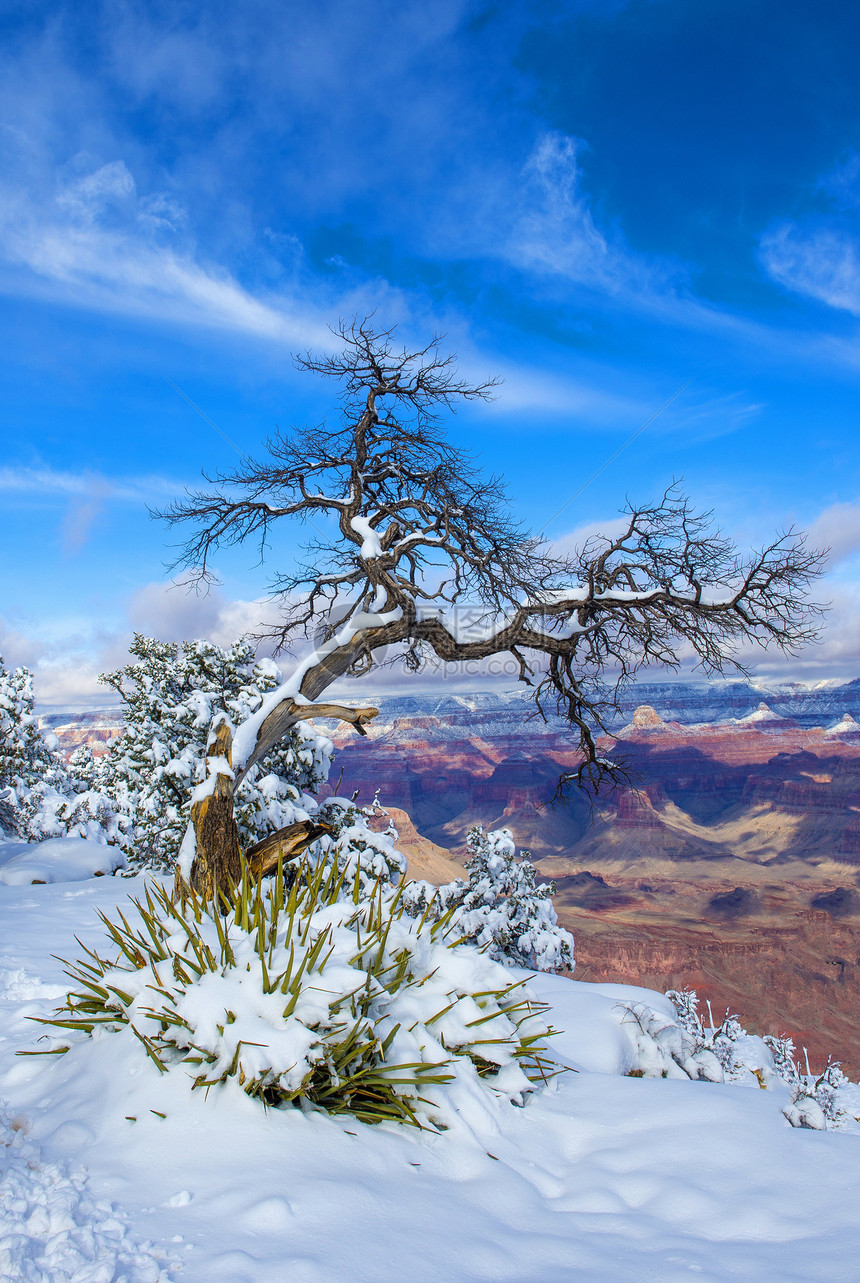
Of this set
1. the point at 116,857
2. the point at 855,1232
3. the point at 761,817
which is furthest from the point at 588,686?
the point at 761,817

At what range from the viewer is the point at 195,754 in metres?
12.6

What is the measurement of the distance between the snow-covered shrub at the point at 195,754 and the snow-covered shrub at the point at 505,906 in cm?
349

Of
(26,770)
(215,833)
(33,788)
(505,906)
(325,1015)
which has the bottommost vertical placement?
(505,906)

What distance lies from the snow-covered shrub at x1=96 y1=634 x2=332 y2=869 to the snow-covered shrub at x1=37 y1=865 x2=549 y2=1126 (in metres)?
6.57

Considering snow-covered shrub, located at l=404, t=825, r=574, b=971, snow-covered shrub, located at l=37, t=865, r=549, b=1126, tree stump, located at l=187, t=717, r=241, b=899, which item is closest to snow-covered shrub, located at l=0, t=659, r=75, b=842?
snow-covered shrub, located at l=404, t=825, r=574, b=971

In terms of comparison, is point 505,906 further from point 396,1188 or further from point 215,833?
point 396,1188

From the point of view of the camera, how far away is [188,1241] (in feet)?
6.81

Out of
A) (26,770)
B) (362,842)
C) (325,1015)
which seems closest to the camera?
(325,1015)

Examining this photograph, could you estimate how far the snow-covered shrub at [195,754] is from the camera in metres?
10.8

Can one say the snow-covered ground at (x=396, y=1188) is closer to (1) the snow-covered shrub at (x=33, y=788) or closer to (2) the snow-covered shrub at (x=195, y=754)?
(2) the snow-covered shrub at (x=195, y=754)

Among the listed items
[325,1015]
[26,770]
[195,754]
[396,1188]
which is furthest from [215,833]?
[26,770]

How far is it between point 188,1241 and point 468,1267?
909 mm

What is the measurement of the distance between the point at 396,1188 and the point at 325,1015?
767 mm

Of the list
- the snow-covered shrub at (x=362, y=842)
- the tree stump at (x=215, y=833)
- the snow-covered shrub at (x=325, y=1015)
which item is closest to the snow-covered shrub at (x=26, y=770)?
the snow-covered shrub at (x=362, y=842)
